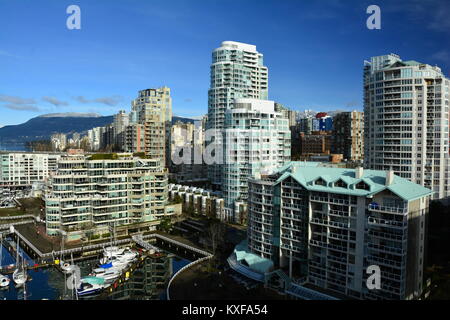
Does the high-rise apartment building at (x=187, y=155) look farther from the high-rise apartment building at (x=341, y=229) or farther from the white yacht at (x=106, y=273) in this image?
the high-rise apartment building at (x=341, y=229)

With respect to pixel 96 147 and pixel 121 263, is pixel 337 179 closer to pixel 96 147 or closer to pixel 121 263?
pixel 121 263

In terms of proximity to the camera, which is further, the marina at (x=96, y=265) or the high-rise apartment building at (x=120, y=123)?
the high-rise apartment building at (x=120, y=123)

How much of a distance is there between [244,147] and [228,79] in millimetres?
28685

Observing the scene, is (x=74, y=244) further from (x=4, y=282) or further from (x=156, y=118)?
(x=156, y=118)

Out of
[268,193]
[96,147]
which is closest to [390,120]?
[268,193]

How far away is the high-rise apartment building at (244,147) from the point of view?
5841 cm

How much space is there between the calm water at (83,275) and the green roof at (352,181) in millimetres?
18021

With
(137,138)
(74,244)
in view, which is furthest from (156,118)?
(74,244)

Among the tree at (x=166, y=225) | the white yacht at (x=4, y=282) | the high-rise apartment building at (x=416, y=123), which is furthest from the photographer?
the tree at (x=166, y=225)

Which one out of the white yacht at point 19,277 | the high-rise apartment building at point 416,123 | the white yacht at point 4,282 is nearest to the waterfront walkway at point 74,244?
the white yacht at point 19,277

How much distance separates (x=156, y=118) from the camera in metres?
98.6

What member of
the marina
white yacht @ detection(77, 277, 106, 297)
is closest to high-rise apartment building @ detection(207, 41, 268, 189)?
the marina

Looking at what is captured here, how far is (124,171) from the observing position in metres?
54.2
